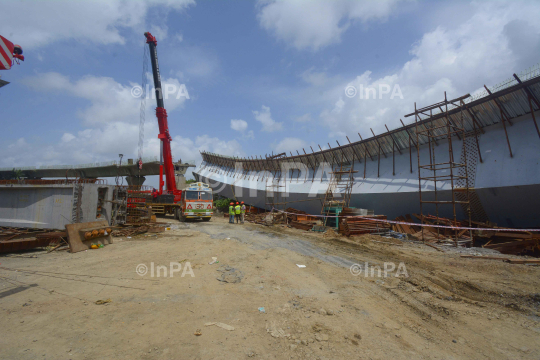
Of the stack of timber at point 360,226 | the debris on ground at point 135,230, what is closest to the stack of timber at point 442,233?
the stack of timber at point 360,226

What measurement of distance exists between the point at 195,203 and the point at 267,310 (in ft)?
51.4

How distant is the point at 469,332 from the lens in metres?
3.75

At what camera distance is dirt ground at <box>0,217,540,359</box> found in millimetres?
3281

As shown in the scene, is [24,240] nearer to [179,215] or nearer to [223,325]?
[223,325]

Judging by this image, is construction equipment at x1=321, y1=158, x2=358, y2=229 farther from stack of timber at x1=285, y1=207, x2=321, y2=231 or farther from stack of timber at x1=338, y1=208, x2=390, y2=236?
stack of timber at x1=338, y1=208, x2=390, y2=236

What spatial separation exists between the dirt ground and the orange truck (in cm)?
1132

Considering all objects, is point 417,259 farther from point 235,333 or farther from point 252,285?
point 235,333

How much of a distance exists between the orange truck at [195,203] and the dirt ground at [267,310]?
1132 cm

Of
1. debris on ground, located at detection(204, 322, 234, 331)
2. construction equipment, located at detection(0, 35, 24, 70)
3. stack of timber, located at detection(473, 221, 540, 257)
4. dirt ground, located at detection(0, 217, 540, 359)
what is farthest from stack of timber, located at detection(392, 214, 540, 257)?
construction equipment, located at detection(0, 35, 24, 70)

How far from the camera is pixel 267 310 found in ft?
14.4

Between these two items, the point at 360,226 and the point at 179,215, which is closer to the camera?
the point at 360,226

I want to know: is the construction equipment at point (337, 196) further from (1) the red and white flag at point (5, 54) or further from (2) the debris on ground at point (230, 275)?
(1) the red and white flag at point (5, 54)

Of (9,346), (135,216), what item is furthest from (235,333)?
(135,216)

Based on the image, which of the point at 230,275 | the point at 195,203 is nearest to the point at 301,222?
the point at 195,203
